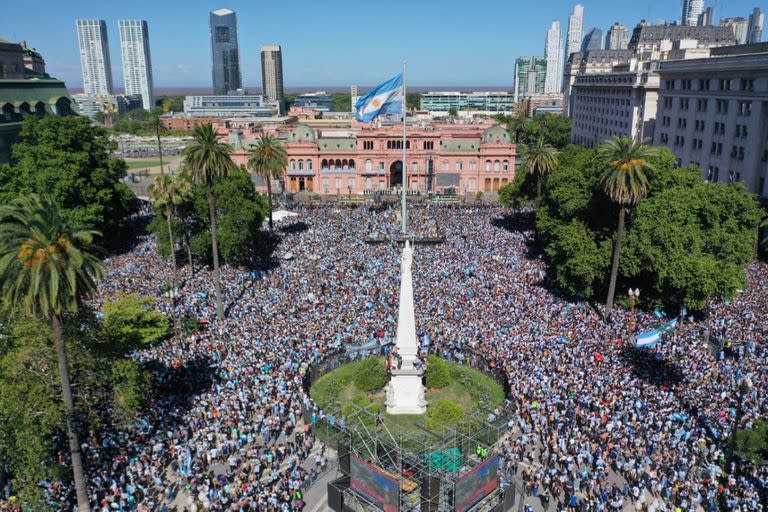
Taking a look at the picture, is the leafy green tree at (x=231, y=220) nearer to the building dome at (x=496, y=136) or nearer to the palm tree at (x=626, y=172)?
the palm tree at (x=626, y=172)

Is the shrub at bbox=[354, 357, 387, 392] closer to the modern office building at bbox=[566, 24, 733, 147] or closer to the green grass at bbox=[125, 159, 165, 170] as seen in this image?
the modern office building at bbox=[566, 24, 733, 147]

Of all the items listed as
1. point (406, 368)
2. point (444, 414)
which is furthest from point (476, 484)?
point (406, 368)

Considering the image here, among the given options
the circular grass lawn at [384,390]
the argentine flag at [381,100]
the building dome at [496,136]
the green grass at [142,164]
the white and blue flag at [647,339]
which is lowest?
the circular grass lawn at [384,390]

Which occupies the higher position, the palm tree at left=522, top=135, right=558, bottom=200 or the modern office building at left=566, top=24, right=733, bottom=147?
the modern office building at left=566, top=24, right=733, bottom=147

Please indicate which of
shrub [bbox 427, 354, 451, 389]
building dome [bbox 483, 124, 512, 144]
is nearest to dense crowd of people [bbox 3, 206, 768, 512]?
shrub [bbox 427, 354, 451, 389]

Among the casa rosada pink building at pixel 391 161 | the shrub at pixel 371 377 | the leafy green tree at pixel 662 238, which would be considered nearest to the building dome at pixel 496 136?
the casa rosada pink building at pixel 391 161

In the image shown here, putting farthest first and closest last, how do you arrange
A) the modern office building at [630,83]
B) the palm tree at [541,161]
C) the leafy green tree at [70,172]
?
the modern office building at [630,83] < the palm tree at [541,161] < the leafy green tree at [70,172]

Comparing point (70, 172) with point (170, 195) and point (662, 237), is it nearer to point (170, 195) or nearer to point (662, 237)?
point (170, 195)
